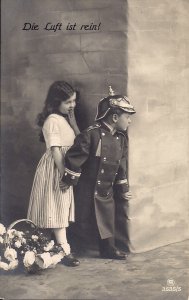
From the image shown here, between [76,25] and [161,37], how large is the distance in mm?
632

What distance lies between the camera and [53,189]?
384 cm

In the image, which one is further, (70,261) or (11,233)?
(70,261)

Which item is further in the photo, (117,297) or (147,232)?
(147,232)

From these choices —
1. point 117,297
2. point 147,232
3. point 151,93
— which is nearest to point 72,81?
point 151,93

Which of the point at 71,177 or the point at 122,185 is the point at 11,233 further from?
the point at 122,185

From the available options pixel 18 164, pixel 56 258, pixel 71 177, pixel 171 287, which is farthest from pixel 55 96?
pixel 171 287

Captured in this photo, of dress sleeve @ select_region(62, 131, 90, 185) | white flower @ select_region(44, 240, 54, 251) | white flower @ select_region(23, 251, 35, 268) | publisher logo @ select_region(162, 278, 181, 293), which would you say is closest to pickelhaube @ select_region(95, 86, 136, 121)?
dress sleeve @ select_region(62, 131, 90, 185)

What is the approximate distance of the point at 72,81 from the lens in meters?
3.95

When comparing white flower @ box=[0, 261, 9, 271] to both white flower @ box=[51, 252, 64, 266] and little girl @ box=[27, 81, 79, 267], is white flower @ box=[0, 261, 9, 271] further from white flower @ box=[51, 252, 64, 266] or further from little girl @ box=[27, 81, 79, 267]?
little girl @ box=[27, 81, 79, 267]

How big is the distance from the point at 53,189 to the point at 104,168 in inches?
16.0

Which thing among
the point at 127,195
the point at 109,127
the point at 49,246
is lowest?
the point at 49,246

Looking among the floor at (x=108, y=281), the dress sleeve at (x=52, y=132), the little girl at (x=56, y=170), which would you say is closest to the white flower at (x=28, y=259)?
the floor at (x=108, y=281)

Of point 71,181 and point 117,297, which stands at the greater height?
point 71,181

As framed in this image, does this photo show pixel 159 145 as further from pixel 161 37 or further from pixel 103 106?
pixel 161 37
